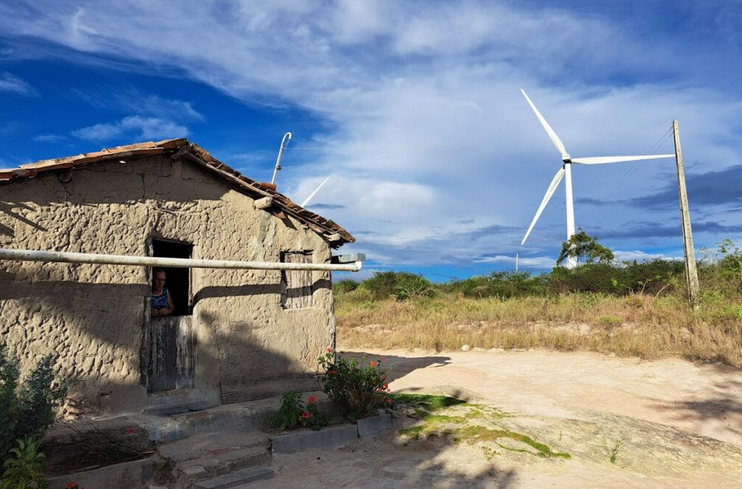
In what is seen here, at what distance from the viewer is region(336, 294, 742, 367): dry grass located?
37.4 ft

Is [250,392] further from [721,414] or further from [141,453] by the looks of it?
[721,414]

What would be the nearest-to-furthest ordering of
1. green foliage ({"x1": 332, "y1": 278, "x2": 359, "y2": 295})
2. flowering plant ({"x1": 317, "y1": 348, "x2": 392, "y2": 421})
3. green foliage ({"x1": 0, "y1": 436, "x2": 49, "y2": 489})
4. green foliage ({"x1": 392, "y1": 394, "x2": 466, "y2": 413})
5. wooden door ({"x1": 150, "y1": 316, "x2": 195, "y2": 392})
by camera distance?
green foliage ({"x1": 0, "y1": 436, "x2": 49, "y2": 489}) → wooden door ({"x1": 150, "y1": 316, "x2": 195, "y2": 392}) → flowering plant ({"x1": 317, "y1": 348, "x2": 392, "y2": 421}) → green foliage ({"x1": 392, "y1": 394, "x2": 466, "y2": 413}) → green foliage ({"x1": 332, "y1": 278, "x2": 359, "y2": 295})

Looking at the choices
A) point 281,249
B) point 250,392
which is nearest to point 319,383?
point 250,392

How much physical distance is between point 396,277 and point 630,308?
15.1 m

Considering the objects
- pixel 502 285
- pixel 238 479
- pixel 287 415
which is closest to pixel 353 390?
pixel 287 415

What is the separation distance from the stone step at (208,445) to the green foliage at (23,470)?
55.4 inches

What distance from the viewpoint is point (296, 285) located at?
8211 mm

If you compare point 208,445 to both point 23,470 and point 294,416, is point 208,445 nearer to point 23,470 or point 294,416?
point 294,416

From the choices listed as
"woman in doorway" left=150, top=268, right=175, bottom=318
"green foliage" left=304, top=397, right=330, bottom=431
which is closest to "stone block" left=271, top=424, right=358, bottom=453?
"green foliage" left=304, top=397, right=330, bottom=431

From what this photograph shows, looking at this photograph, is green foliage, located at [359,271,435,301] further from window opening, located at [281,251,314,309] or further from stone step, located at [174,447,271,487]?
stone step, located at [174,447,271,487]

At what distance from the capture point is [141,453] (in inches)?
223

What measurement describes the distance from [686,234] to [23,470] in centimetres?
1618

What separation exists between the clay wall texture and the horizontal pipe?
1.34 feet

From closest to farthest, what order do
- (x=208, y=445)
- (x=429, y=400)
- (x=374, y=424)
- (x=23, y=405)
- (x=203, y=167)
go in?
(x=23, y=405) → (x=208, y=445) → (x=374, y=424) → (x=203, y=167) → (x=429, y=400)
